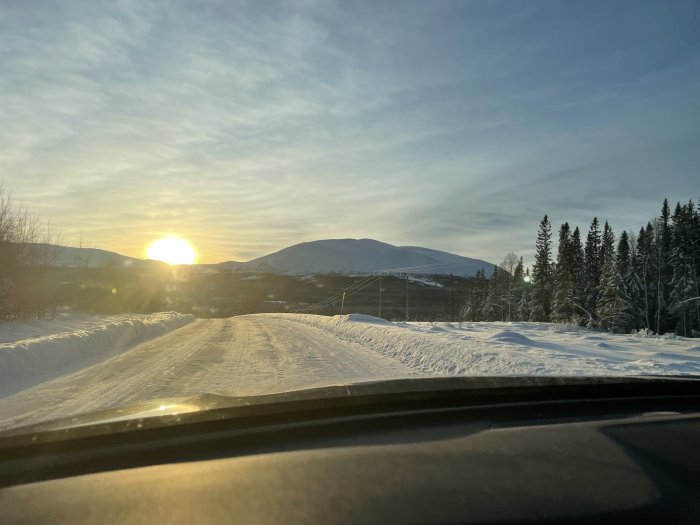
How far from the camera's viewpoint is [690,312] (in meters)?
58.1

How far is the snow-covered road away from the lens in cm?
751

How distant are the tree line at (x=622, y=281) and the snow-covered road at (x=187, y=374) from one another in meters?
49.0

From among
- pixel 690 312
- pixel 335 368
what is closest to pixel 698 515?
pixel 335 368

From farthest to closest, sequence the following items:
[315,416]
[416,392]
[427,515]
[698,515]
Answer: [416,392] → [315,416] → [698,515] → [427,515]

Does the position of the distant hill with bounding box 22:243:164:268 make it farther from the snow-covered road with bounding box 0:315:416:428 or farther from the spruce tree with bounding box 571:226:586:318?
the spruce tree with bounding box 571:226:586:318

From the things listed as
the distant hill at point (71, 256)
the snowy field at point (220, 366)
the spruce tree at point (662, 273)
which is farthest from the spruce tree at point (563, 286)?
the distant hill at point (71, 256)

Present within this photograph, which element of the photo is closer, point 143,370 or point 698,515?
point 698,515

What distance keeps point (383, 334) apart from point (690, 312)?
54762 mm

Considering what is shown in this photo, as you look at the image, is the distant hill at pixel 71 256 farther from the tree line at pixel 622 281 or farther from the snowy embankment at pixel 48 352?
the tree line at pixel 622 281

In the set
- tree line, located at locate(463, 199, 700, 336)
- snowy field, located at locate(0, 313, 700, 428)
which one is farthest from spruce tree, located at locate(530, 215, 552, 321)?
snowy field, located at locate(0, 313, 700, 428)

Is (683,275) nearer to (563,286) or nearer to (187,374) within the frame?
(563,286)

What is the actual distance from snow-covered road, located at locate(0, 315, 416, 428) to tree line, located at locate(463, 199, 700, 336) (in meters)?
49.0

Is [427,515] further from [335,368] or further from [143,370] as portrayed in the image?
[143,370]

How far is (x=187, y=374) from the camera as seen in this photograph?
10.3 metres
